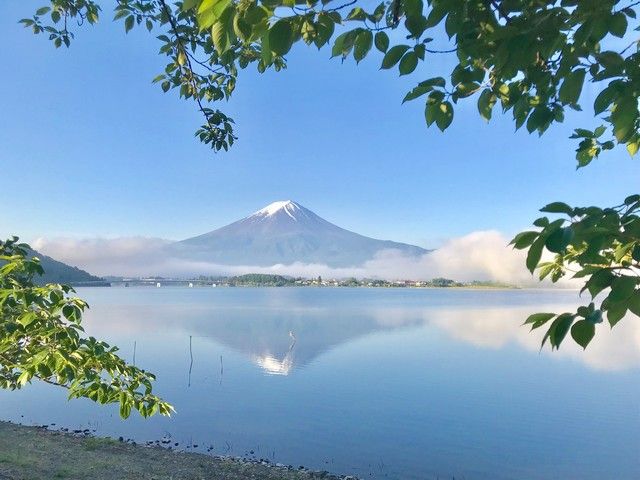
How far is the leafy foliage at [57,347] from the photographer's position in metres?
2.23

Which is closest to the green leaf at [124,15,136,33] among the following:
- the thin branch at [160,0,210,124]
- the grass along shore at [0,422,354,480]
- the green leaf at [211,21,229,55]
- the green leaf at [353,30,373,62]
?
the thin branch at [160,0,210,124]

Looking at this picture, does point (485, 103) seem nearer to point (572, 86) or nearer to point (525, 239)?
point (572, 86)

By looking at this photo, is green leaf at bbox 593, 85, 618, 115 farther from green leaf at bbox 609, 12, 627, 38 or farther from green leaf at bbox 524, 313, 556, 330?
green leaf at bbox 524, 313, 556, 330

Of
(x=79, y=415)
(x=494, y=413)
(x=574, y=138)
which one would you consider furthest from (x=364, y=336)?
(x=574, y=138)

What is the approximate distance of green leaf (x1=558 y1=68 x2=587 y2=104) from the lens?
4.27ft

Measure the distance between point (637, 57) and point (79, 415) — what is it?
21.5m

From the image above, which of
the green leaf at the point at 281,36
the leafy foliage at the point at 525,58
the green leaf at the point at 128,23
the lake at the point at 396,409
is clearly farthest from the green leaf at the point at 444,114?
the lake at the point at 396,409

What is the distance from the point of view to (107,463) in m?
10.2

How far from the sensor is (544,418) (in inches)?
740

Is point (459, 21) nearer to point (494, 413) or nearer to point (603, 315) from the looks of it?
point (603, 315)

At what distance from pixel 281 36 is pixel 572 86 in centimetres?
81

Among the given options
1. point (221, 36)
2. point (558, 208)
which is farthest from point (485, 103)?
point (221, 36)

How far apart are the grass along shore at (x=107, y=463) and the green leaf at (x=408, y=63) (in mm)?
8615

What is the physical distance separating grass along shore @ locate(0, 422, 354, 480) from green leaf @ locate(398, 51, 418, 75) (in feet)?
28.3
